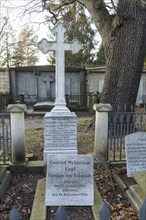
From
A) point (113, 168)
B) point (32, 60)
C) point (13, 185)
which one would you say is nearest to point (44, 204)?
point (13, 185)

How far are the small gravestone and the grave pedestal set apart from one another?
1.36 meters

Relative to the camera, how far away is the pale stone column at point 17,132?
4.83 meters

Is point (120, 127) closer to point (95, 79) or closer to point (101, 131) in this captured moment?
point (101, 131)

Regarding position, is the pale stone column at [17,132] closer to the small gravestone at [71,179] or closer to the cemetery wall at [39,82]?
the small gravestone at [71,179]

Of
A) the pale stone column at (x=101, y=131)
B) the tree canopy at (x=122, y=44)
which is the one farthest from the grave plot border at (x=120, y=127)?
the tree canopy at (x=122, y=44)

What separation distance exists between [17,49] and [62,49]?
2491 centimetres

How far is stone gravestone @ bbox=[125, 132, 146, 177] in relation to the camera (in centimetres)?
450

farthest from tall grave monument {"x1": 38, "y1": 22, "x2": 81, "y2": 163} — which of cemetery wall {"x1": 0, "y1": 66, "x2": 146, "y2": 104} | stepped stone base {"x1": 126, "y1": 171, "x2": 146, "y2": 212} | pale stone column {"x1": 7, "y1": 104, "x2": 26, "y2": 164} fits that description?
cemetery wall {"x1": 0, "y1": 66, "x2": 146, "y2": 104}

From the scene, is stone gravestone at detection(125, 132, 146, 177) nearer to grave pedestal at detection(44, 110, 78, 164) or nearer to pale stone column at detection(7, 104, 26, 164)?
grave pedestal at detection(44, 110, 78, 164)

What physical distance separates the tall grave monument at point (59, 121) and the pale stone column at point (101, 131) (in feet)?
1.59

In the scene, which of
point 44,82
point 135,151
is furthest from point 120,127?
point 44,82

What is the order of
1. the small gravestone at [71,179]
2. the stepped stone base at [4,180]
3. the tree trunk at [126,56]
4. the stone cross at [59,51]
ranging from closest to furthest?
the small gravestone at [71,179] → the stepped stone base at [4,180] → the stone cross at [59,51] → the tree trunk at [126,56]

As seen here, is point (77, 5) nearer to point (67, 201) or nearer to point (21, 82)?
point (21, 82)

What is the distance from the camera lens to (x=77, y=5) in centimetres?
1197
